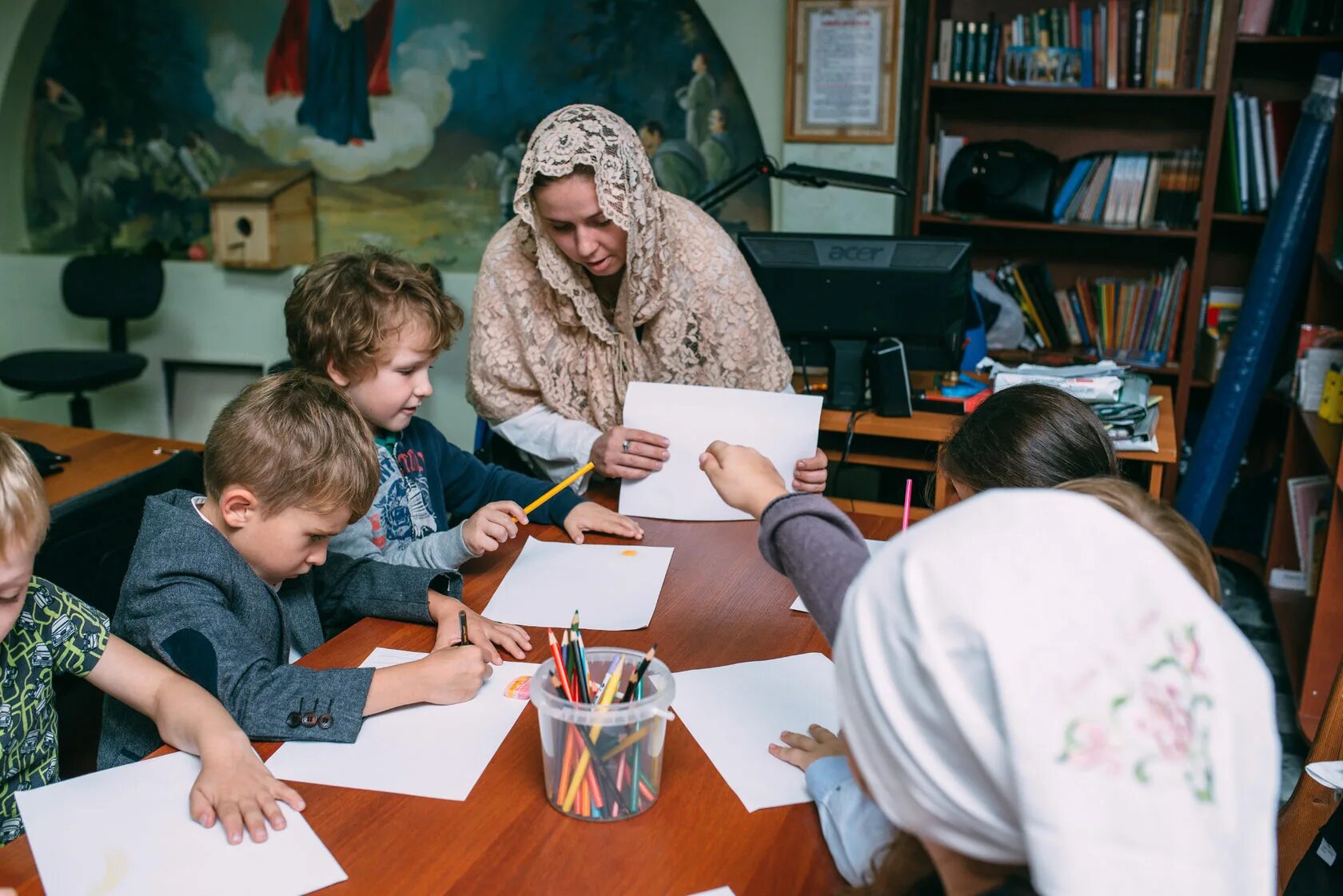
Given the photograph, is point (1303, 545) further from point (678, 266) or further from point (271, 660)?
point (271, 660)

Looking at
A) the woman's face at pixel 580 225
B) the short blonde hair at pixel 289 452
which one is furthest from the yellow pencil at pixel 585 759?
the woman's face at pixel 580 225

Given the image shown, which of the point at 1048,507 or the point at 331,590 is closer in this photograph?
the point at 1048,507

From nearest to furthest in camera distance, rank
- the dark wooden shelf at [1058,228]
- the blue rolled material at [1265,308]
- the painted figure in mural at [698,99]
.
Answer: the blue rolled material at [1265,308]
the dark wooden shelf at [1058,228]
the painted figure in mural at [698,99]

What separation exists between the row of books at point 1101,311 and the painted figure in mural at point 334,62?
2.36 metres

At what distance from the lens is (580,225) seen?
5.67 feet

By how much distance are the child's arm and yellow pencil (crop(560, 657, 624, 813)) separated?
9.1 inches

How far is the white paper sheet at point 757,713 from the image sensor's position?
96 cm

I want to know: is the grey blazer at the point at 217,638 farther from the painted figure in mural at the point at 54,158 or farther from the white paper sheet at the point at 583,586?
the painted figure in mural at the point at 54,158

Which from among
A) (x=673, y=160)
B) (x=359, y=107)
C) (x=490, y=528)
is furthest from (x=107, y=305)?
(x=490, y=528)

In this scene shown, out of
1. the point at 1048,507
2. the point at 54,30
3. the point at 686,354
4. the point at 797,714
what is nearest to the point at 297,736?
the point at 797,714

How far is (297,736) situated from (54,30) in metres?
4.30

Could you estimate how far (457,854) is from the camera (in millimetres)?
853

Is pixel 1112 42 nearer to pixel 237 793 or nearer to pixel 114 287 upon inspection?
pixel 237 793

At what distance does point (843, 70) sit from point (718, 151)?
0.53 metres
